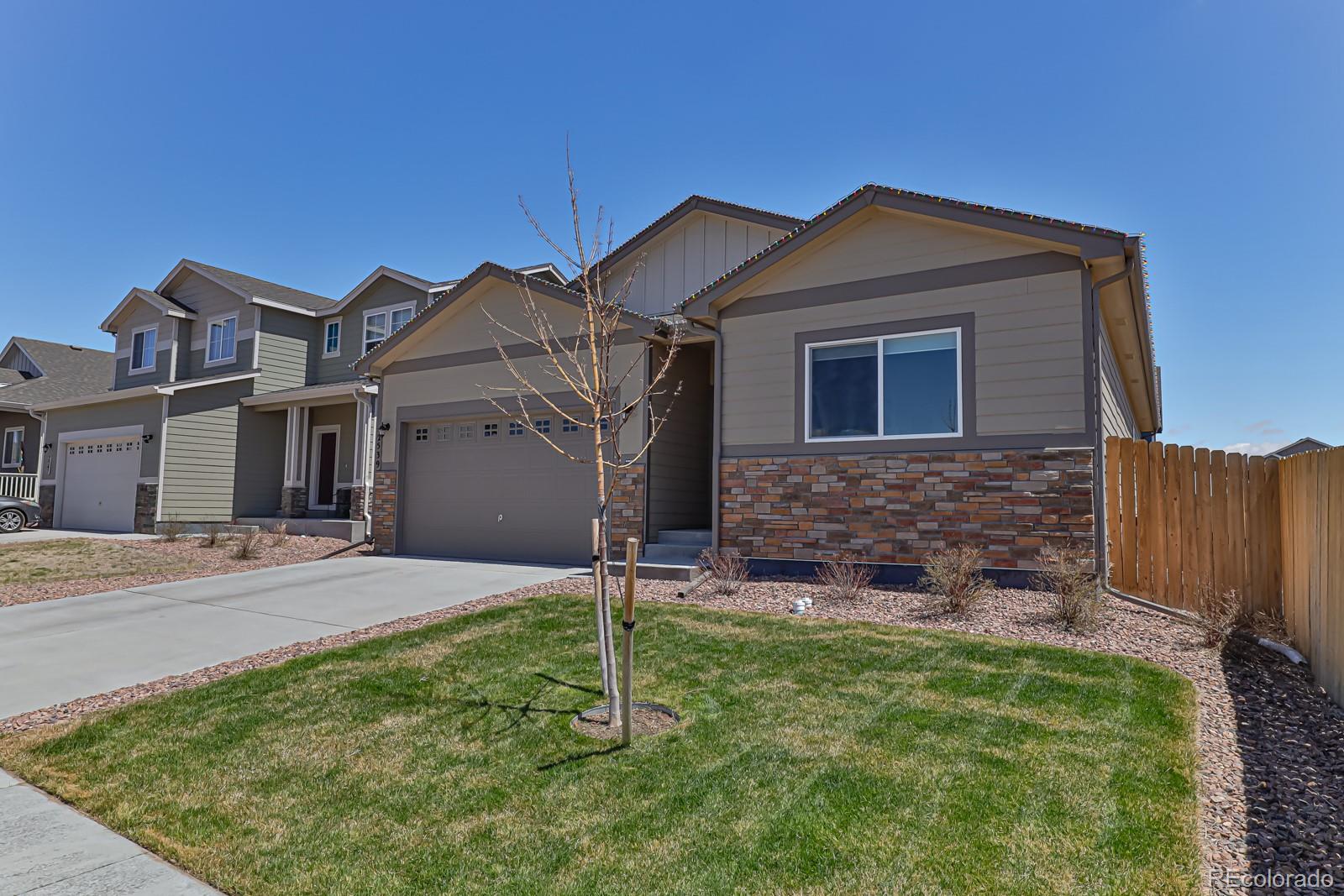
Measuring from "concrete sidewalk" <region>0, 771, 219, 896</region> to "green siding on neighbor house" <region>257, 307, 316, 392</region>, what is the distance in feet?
61.5

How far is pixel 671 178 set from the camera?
12664 mm

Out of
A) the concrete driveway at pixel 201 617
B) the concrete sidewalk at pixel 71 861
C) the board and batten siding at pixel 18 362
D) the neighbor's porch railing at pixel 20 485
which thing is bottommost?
the concrete sidewalk at pixel 71 861

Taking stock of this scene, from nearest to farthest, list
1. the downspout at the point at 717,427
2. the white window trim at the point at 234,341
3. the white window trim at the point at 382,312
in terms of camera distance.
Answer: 1. the downspout at the point at 717,427
2. the white window trim at the point at 382,312
3. the white window trim at the point at 234,341

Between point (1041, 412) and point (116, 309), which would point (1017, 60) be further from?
point (116, 309)

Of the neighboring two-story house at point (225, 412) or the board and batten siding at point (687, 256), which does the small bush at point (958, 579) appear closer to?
the board and batten siding at point (687, 256)

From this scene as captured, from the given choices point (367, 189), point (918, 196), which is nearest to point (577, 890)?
point (918, 196)

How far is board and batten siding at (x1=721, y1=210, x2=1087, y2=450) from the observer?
827cm

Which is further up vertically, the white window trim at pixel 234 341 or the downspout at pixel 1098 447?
the white window trim at pixel 234 341

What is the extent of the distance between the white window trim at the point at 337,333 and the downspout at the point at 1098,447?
1900 centimetres

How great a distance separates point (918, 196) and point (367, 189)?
36.9 ft

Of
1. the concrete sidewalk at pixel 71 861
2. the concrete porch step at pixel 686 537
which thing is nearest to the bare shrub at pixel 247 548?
the concrete porch step at pixel 686 537

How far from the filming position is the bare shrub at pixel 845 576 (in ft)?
26.7

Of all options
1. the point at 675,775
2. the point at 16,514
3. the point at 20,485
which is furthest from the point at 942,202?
the point at 20,485

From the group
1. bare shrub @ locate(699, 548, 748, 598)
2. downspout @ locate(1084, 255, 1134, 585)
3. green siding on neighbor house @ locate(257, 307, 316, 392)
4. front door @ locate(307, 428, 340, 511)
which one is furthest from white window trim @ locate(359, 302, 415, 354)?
downspout @ locate(1084, 255, 1134, 585)
